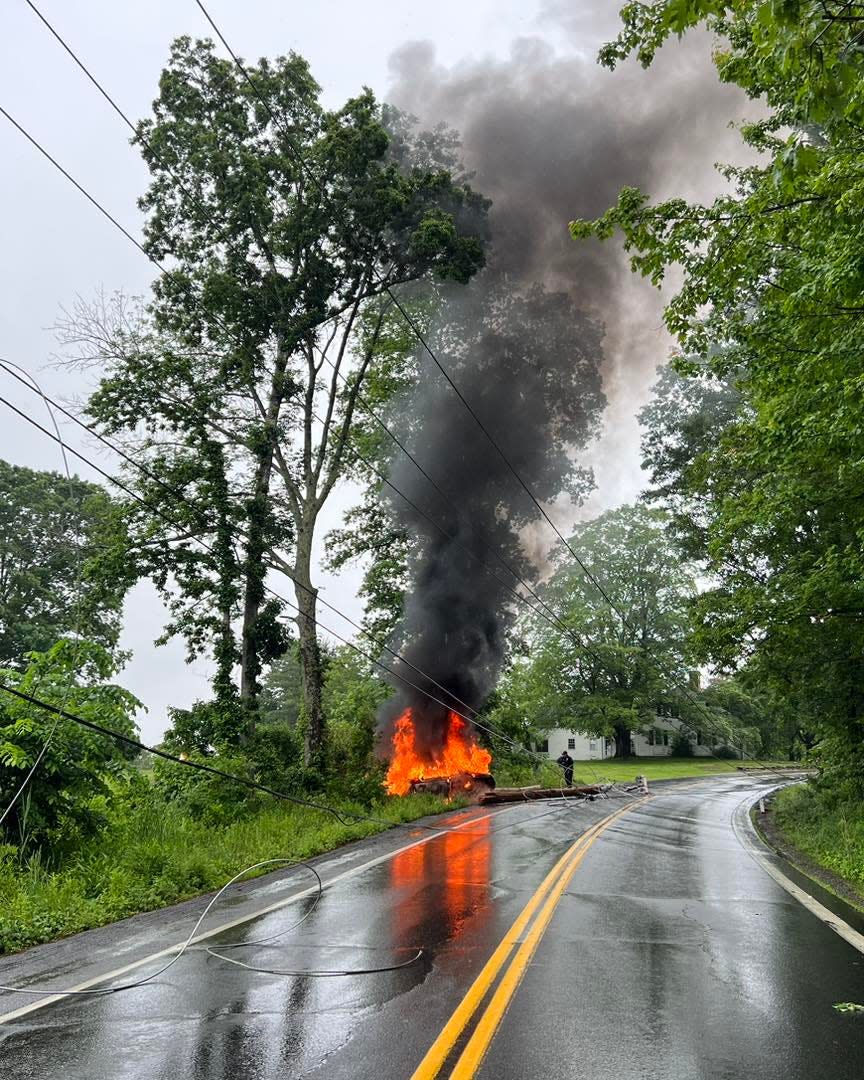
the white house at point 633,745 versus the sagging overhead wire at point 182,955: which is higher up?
the white house at point 633,745

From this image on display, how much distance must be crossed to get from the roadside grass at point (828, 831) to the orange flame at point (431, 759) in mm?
8627

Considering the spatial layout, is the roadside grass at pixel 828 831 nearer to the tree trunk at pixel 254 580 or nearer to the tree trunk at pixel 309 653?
the tree trunk at pixel 309 653

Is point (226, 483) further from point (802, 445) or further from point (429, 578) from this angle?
point (802, 445)

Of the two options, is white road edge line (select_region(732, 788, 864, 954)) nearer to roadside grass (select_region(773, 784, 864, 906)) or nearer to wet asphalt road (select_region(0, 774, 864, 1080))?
wet asphalt road (select_region(0, 774, 864, 1080))

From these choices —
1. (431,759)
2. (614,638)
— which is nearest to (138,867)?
(431,759)

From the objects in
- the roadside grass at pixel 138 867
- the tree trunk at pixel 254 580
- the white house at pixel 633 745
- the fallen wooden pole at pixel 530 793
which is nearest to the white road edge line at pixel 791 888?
the fallen wooden pole at pixel 530 793

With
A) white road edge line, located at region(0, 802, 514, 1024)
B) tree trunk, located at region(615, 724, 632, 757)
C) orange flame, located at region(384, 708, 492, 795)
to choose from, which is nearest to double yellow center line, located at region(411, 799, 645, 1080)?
white road edge line, located at region(0, 802, 514, 1024)

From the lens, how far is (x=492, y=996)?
4953mm

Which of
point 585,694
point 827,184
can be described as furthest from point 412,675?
point 585,694

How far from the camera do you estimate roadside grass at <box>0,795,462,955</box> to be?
7348 mm

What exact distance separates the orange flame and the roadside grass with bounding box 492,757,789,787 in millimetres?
3418

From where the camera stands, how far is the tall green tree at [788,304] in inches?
177

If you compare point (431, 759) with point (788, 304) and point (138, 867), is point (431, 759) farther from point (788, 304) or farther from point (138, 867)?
point (788, 304)

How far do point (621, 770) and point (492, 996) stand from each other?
43.2 metres
